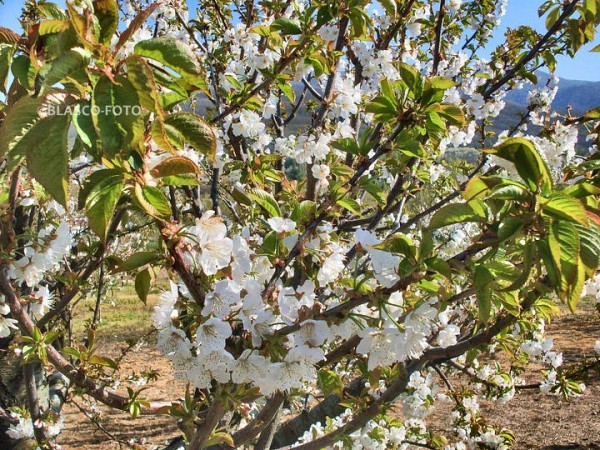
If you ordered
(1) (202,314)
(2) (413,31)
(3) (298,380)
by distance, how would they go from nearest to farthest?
(1) (202,314), (3) (298,380), (2) (413,31)

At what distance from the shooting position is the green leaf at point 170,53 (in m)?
0.77

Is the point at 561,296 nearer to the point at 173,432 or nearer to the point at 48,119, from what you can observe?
the point at 48,119

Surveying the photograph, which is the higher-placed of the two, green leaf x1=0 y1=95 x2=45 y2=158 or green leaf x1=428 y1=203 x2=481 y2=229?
green leaf x1=0 y1=95 x2=45 y2=158

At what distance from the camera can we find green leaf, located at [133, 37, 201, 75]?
0.77 m

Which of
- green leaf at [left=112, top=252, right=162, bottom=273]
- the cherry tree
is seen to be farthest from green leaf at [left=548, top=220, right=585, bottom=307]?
green leaf at [left=112, top=252, right=162, bottom=273]

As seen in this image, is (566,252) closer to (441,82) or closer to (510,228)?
(510,228)

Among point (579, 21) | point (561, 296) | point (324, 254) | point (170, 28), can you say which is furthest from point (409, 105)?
point (170, 28)

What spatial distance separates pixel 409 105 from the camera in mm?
1469

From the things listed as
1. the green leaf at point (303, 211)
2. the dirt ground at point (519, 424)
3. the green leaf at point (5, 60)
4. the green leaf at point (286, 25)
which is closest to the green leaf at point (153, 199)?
the green leaf at point (5, 60)

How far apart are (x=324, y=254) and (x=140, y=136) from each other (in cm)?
91

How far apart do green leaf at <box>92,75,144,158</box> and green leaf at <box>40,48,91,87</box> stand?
4 centimetres

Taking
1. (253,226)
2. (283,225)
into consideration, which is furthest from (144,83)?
(253,226)

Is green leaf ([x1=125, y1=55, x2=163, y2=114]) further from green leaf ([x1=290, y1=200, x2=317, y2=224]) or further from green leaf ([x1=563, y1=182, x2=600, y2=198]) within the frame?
green leaf ([x1=290, y1=200, x2=317, y2=224])

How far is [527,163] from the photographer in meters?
0.82
